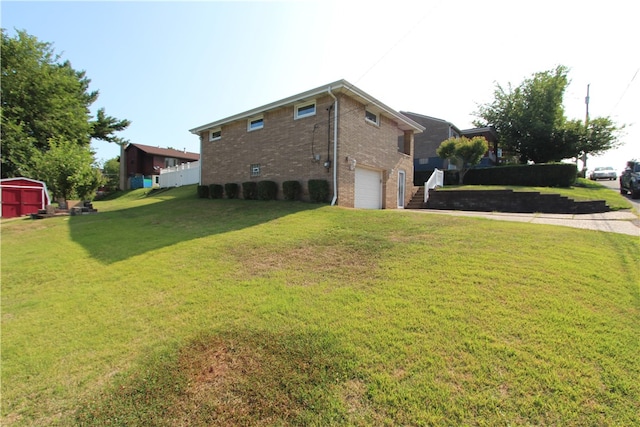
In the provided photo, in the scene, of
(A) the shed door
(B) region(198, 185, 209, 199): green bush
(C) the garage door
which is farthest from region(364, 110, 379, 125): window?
(A) the shed door

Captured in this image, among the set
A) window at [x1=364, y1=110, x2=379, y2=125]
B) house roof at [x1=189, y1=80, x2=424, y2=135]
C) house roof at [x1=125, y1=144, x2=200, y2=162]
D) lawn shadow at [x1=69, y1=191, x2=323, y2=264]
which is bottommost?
lawn shadow at [x1=69, y1=191, x2=323, y2=264]

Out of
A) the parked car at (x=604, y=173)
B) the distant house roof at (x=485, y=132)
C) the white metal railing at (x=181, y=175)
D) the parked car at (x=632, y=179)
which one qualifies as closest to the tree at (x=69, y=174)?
the white metal railing at (x=181, y=175)

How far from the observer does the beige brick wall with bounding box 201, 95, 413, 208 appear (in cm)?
1188

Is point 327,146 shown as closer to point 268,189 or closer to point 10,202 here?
point 268,189

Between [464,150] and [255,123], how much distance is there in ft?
47.4

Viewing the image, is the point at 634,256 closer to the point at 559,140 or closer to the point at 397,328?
the point at 397,328

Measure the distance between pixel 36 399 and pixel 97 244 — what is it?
20.5 ft

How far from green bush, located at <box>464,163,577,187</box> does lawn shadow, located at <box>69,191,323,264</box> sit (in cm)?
1747

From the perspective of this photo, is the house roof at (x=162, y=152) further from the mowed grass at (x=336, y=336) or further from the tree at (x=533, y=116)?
the tree at (x=533, y=116)

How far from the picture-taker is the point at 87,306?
420 centimetres

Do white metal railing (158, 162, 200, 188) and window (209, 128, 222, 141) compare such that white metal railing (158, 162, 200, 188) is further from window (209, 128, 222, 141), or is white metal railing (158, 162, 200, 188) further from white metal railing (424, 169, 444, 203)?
Answer: white metal railing (424, 169, 444, 203)

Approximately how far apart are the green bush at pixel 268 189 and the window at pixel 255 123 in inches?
125

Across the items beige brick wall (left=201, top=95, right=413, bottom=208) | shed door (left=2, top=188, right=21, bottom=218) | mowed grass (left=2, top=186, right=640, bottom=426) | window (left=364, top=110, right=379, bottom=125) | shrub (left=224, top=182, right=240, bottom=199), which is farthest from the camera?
shrub (left=224, top=182, right=240, bottom=199)

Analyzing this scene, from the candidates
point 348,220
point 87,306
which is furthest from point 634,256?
point 87,306
